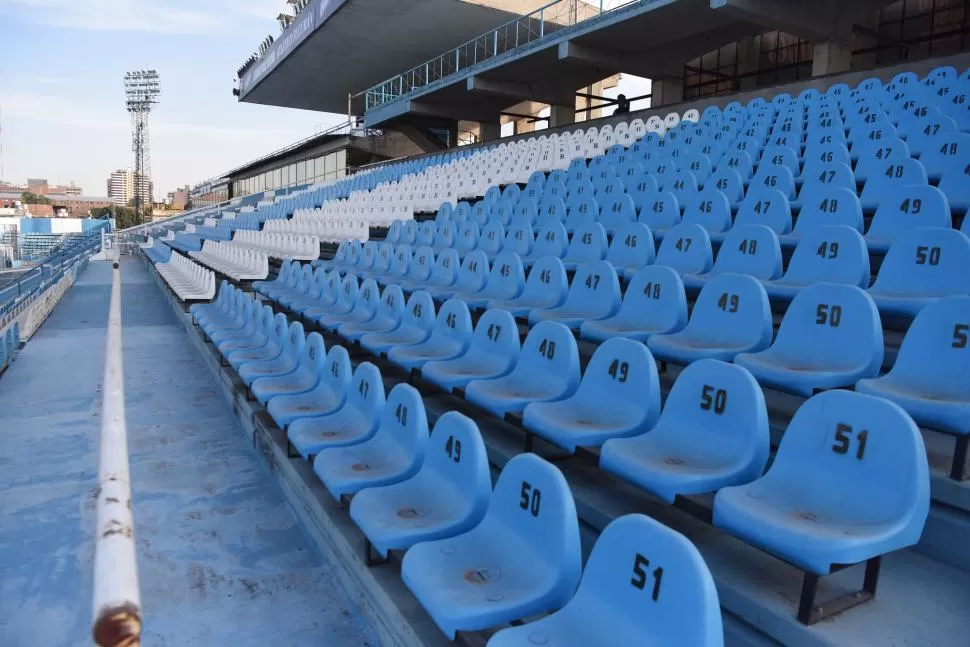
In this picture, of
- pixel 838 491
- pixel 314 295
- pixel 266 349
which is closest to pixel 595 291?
pixel 838 491

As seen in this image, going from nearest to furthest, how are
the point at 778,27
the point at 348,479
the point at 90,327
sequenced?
the point at 348,479 < the point at 90,327 < the point at 778,27

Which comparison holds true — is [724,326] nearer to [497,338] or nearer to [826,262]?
[826,262]

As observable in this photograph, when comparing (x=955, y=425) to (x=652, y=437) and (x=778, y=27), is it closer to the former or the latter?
(x=652, y=437)

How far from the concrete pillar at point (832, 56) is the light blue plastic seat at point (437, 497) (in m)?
11.0

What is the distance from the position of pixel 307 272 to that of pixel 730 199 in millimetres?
3596

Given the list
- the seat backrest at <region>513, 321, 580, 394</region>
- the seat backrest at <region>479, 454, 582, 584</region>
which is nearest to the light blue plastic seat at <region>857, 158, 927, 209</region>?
the seat backrest at <region>513, 321, 580, 394</region>

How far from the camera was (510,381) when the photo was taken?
2.88 m

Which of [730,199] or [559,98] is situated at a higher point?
[559,98]

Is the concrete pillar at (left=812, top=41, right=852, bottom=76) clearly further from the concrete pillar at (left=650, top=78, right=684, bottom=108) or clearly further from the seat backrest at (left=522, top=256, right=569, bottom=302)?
the seat backrest at (left=522, top=256, right=569, bottom=302)

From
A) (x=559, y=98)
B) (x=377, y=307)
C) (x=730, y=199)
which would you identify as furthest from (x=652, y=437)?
(x=559, y=98)

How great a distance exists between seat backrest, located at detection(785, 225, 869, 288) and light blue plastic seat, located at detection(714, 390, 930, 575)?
1405 mm

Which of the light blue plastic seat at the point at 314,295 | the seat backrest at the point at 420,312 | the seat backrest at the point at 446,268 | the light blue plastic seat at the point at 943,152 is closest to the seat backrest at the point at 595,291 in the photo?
the seat backrest at the point at 420,312

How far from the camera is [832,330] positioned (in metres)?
2.33

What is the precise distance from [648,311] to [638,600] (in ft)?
6.76
